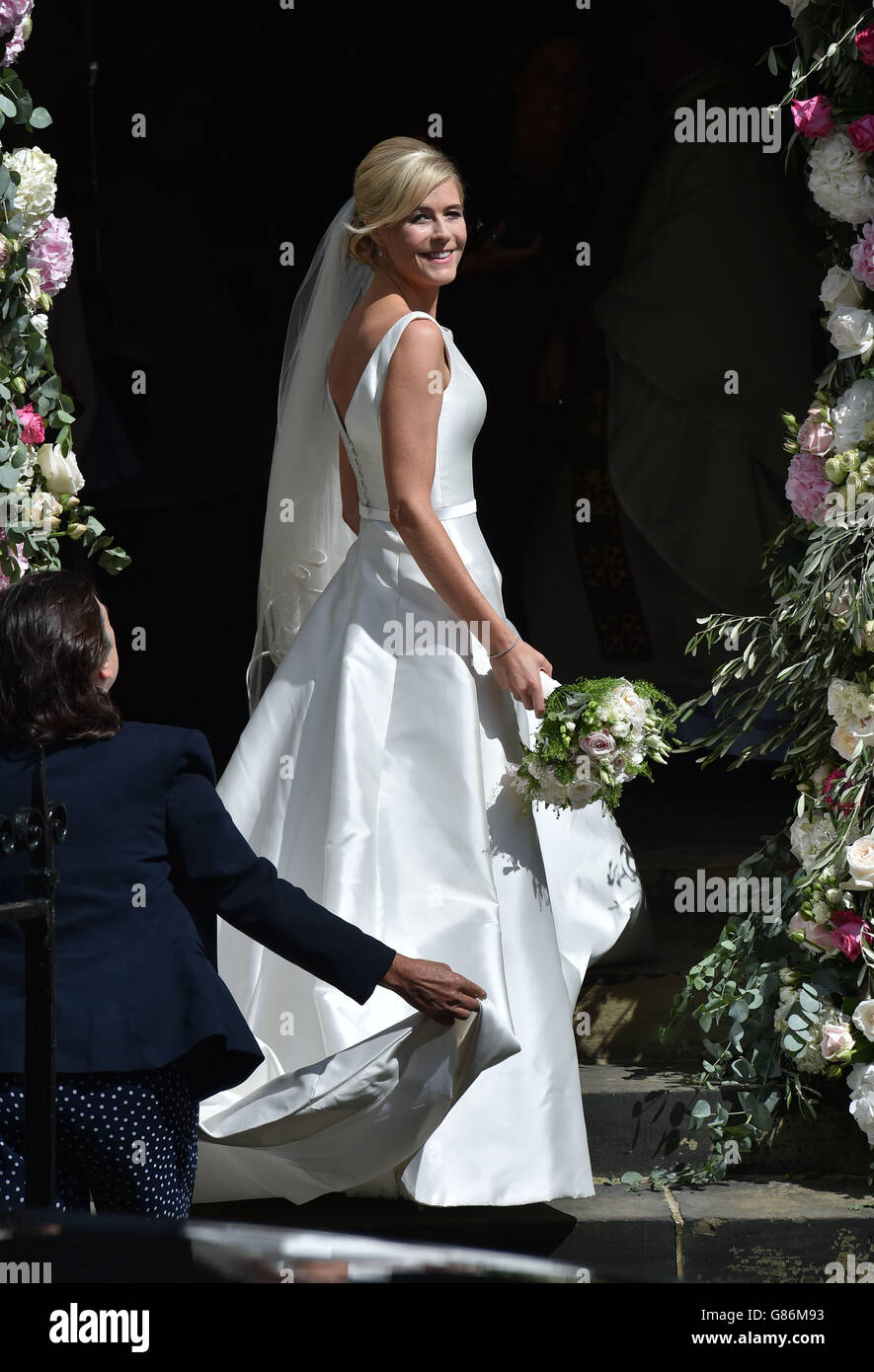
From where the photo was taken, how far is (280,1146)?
2.91m

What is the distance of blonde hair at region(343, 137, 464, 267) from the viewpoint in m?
3.51

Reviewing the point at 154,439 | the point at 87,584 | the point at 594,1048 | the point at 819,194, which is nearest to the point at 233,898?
the point at 87,584

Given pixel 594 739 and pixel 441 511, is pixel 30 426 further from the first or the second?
pixel 594 739

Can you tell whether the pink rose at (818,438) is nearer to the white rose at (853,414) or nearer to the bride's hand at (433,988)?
the white rose at (853,414)

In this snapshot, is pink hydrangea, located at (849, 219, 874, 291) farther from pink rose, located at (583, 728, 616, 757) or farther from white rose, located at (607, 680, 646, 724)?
pink rose, located at (583, 728, 616, 757)

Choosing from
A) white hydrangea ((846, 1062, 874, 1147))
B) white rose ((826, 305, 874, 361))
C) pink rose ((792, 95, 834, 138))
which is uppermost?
pink rose ((792, 95, 834, 138))

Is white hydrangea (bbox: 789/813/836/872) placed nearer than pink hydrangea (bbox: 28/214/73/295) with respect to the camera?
No

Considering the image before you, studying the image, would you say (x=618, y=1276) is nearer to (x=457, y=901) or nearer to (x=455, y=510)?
(x=457, y=901)

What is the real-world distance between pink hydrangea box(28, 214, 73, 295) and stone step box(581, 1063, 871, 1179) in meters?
2.11

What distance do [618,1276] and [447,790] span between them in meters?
2.10

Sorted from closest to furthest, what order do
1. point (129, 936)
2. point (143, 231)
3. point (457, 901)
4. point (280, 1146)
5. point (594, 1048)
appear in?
point (129, 936), point (280, 1146), point (457, 901), point (594, 1048), point (143, 231)

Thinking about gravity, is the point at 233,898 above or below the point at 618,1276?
above

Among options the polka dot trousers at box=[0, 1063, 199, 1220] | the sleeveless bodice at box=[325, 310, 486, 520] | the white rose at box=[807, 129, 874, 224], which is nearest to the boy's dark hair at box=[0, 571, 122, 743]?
the polka dot trousers at box=[0, 1063, 199, 1220]

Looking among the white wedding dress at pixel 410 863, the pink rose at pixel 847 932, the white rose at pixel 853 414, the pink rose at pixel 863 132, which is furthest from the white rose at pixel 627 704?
the pink rose at pixel 863 132
